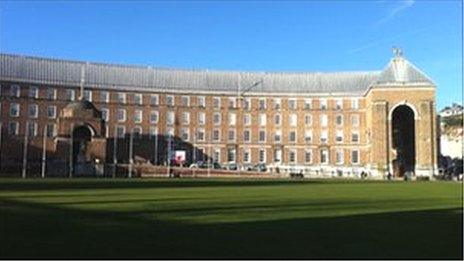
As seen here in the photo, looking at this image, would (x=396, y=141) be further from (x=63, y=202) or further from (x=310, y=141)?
(x=63, y=202)

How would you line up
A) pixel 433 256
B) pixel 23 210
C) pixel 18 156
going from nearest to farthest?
pixel 433 256 < pixel 23 210 < pixel 18 156

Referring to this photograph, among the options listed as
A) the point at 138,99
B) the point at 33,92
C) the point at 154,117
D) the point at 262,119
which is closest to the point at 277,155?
the point at 262,119

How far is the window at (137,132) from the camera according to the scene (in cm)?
13150

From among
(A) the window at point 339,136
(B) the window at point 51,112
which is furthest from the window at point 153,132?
(A) the window at point 339,136

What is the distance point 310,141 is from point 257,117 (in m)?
11.7

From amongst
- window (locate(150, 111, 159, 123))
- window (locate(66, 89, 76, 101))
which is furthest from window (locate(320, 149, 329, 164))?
window (locate(66, 89, 76, 101))

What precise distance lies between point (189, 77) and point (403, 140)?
44332 mm

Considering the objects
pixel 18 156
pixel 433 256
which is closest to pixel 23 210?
pixel 433 256

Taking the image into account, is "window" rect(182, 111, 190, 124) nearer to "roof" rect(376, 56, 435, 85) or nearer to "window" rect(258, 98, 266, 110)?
"window" rect(258, 98, 266, 110)

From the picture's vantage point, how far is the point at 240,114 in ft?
454

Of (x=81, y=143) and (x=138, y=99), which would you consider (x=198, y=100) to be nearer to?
(x=138, y=99)

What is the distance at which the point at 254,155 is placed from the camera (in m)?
137

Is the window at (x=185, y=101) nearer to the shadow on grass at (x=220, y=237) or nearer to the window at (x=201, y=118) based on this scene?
the window at (x=201, y=118)

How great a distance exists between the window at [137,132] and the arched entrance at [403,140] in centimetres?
4780
